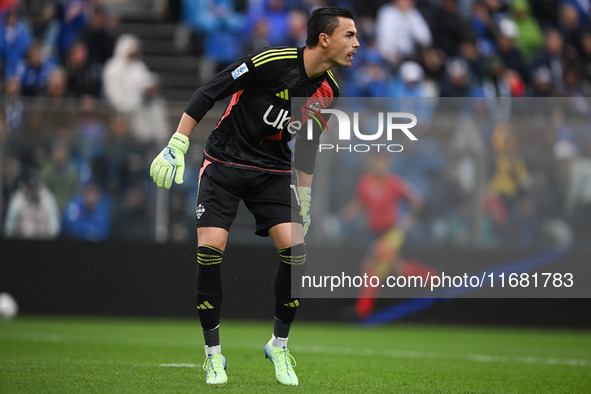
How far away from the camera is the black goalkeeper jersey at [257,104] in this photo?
604 centimetres

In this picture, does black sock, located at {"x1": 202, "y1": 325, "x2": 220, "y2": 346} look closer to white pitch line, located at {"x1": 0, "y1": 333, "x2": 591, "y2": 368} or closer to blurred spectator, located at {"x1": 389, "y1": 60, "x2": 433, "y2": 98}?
white pitch line, located at {"x1": 0, "y1": 333, "x2": 591, "y2": 368}

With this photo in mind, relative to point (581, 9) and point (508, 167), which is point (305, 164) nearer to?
point (508, 167)

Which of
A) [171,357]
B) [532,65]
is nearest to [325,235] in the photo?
[171,357]

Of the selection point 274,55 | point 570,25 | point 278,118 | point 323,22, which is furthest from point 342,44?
point 570,25

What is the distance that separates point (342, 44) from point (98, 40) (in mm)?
8712

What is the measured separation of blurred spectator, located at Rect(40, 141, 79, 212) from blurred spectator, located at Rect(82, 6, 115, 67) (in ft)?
8.41

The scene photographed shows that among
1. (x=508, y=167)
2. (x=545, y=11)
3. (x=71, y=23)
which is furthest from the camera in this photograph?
(x=545, y=11)

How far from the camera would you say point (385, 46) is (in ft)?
49.3

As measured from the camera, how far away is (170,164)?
5949 millimetres

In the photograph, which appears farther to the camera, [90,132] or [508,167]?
[508,167]

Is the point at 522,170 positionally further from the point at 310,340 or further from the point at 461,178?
the point at 310,340

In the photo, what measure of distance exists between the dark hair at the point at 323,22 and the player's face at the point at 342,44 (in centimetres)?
4

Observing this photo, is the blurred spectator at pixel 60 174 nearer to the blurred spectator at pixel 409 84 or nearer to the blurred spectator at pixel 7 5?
the blurred spectator at pixel 7 5

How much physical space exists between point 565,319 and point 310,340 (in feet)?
13.1
